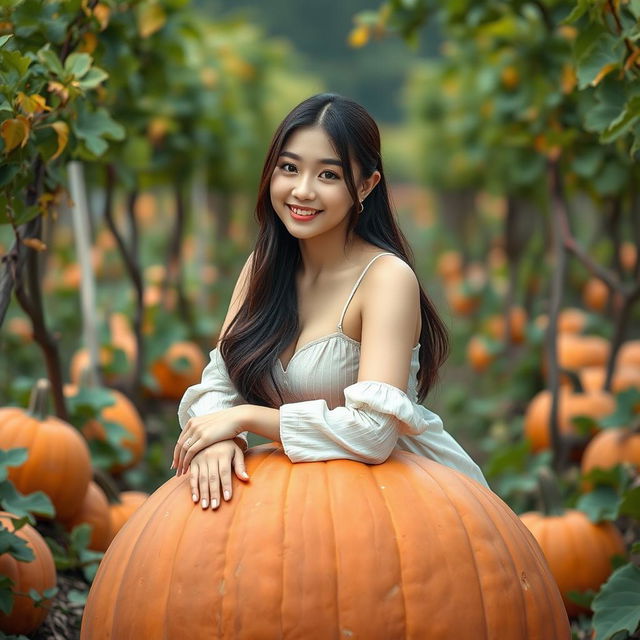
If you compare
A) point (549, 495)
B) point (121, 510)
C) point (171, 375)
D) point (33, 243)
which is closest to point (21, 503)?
point (33, 243)

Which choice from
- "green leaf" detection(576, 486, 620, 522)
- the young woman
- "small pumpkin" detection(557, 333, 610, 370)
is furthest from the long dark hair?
"small pumpkin" detection(557, 333, 610, 370)

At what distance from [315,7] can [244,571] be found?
40180 millimetres

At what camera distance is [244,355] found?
2.50 m

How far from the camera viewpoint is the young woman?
2.29 m

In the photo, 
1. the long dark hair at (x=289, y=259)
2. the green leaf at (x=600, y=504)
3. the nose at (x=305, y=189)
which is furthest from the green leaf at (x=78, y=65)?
the green leaf at (x=600, y=504)

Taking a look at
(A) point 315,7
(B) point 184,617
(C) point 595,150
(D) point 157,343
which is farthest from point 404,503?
(A) point 315,7

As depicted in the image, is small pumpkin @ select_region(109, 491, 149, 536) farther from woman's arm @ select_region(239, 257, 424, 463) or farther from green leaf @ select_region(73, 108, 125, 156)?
woman's arm @ select_region(239, 257, 424, 463)

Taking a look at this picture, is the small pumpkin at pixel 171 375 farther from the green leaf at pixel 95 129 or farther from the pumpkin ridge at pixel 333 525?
the pumpkin ridge at pixel 333 525

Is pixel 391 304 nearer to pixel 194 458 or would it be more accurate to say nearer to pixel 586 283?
pixel 194 458

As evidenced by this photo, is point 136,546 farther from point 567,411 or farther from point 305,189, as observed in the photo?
point 567,411

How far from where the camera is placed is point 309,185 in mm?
2414

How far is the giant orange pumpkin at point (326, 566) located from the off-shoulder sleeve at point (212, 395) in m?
0.23

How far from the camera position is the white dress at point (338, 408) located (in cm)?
227

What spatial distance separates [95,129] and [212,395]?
0.92 meters
